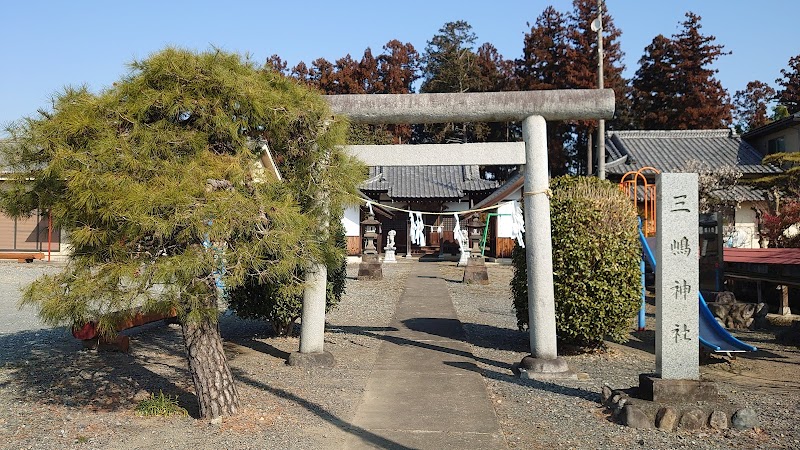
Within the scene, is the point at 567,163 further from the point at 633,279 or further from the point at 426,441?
the point at 426,441

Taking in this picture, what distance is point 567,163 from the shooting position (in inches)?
1507

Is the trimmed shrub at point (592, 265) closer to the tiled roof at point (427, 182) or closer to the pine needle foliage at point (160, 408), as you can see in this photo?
the pine needle foliage at point (160, 408)

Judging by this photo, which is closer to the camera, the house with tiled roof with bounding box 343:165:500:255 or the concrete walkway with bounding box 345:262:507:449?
the concrete walkway with bounding box 345:262:507:449

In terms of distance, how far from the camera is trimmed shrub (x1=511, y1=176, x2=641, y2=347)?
777cm

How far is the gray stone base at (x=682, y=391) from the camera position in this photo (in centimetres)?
543

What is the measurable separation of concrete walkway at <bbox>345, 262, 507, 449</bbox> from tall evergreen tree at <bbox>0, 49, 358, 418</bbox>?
1488 mm

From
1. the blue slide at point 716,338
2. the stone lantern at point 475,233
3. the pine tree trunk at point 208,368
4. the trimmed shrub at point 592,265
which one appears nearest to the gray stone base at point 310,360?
the pine tree trunk at point 208,368

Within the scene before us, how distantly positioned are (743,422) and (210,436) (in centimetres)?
433

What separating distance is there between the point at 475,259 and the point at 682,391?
13838 mm

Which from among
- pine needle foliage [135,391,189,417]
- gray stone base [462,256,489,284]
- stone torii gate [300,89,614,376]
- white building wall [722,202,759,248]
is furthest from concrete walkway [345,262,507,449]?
white building wall [722,202,759,248]

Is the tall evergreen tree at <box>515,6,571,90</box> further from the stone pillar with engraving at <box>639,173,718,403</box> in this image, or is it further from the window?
the stone pillar with engraving at <box>639,173,718,403</box>

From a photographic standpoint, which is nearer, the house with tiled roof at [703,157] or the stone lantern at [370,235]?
the stone lantern at [370,235]

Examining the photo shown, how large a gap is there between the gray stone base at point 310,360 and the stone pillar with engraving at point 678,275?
145 inches

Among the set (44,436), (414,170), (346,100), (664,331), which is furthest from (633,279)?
(414,170)
